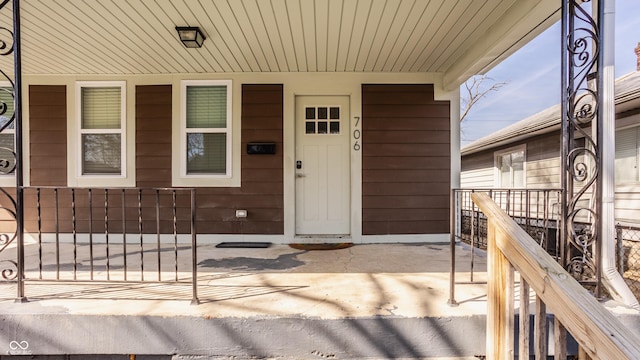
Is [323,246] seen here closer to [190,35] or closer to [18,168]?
[190,35]

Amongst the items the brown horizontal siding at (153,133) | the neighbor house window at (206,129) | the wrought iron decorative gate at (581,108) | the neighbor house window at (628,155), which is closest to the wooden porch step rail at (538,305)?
the wrought iron decorative gate at (581,108)

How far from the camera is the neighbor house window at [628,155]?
432 centimetres

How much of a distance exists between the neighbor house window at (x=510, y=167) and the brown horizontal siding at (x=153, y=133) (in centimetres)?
730

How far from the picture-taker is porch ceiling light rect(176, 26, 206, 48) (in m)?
2.89

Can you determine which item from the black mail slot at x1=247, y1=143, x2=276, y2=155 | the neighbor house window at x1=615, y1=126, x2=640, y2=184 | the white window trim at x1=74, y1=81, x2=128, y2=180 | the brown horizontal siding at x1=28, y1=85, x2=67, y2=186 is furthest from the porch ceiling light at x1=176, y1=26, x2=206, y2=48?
the neighbor house window at x1=615, y1=126, x2=640, y2=184

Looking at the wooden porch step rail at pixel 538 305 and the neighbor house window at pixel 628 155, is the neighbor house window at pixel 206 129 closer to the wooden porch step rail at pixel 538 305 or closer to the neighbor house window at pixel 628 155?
the wooden porch step rail at pixel 538 305

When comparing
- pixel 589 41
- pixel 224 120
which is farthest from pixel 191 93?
pixel 589 41

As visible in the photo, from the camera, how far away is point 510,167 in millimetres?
7449

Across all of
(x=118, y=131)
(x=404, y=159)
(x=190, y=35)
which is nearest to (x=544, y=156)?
(x=404, y=159)

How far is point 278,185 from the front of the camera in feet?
13.0

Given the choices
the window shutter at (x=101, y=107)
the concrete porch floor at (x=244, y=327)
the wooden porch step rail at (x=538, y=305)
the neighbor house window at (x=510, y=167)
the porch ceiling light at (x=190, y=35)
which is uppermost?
the porch ceiling light at (x=190, y=35)

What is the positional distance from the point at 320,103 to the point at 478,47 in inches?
76.5

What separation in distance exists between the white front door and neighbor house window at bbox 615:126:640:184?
4.27 metres

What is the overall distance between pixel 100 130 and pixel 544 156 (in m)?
7.92
